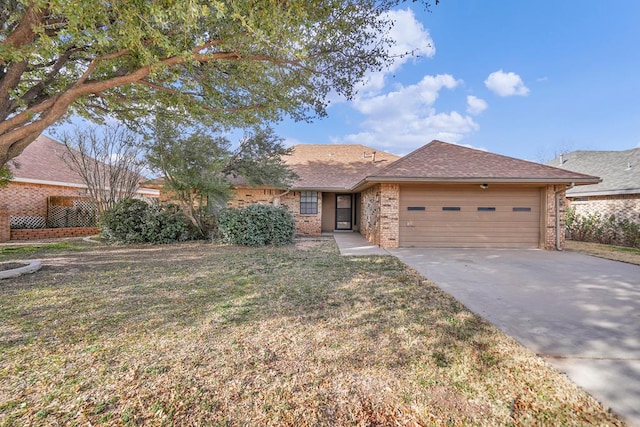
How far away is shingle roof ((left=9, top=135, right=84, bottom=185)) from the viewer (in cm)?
1312

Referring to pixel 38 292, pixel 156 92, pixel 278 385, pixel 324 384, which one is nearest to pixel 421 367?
pixel 324 384

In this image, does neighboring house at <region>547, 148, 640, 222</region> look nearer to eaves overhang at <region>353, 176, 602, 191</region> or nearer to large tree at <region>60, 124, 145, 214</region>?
eaves overhang at <region>353, 176, 602, 191</region>

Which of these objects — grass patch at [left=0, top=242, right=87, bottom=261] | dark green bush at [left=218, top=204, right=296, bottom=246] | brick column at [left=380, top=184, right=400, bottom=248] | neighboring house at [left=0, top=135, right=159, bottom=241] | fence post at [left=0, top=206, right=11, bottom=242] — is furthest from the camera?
neighboring house at [left=0, top=135, right=159, bottom=241]

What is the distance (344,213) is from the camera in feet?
50.7

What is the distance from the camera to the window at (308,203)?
13984 millimetres

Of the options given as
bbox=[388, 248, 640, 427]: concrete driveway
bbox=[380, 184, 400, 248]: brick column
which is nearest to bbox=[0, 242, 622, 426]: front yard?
bbox=[388, 248, 640, 427]: concrete driveway

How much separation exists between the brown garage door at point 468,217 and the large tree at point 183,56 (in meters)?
4.91

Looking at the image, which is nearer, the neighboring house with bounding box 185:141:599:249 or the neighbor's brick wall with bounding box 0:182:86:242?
the neighboring house with bounding box 185:141:599:249

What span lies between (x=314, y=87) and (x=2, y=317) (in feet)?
22.5

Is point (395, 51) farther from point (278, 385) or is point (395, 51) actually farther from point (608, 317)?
point (278, 385)

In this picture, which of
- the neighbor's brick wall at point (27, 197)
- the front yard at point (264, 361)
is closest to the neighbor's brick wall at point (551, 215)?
the front yard at point (264, 361)

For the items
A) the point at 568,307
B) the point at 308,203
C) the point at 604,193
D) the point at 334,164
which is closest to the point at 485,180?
the point at 568,307

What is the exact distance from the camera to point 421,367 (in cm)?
254

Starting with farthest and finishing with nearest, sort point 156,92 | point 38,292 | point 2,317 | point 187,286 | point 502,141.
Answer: point 502,141, point 156,92, point 187,286, point 38,292, point 2,317
